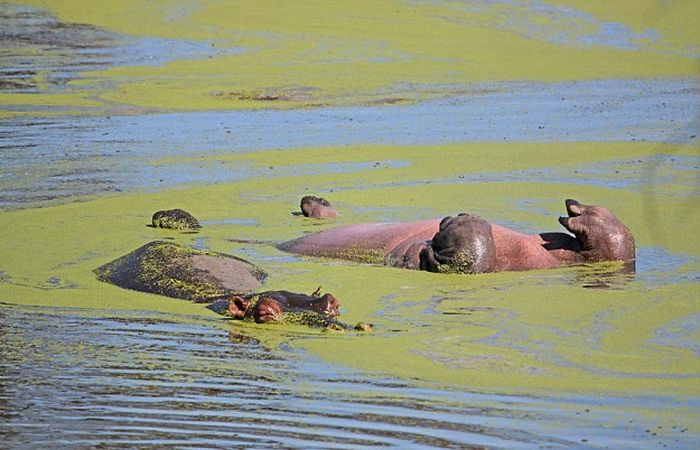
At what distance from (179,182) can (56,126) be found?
10.3 feet

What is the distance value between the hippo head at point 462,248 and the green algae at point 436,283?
99mm

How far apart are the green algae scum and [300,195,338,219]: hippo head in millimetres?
139

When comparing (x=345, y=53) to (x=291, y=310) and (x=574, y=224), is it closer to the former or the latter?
(x=574, y=224)

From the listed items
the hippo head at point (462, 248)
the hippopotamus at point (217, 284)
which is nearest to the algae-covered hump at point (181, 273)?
the hippopotamus at point (217, 284)

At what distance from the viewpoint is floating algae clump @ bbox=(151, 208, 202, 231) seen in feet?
35.1

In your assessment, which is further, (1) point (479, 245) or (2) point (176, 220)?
(2) point (176, 220)

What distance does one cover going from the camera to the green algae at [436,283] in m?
6.94

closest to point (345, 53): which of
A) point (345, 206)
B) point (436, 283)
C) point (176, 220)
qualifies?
point (345, 206)

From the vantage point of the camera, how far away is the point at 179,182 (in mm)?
12922

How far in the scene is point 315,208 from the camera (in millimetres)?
11133

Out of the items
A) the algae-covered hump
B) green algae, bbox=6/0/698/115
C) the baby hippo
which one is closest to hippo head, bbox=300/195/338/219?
the algae-covered hump

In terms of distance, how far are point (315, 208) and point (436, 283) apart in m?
2.40

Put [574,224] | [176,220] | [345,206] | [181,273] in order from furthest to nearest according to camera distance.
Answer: [345,206]
[176,220]
[574,224]
[181,273]

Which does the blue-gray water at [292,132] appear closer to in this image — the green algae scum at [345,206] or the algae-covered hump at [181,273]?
the green algae scum at [345,206]
